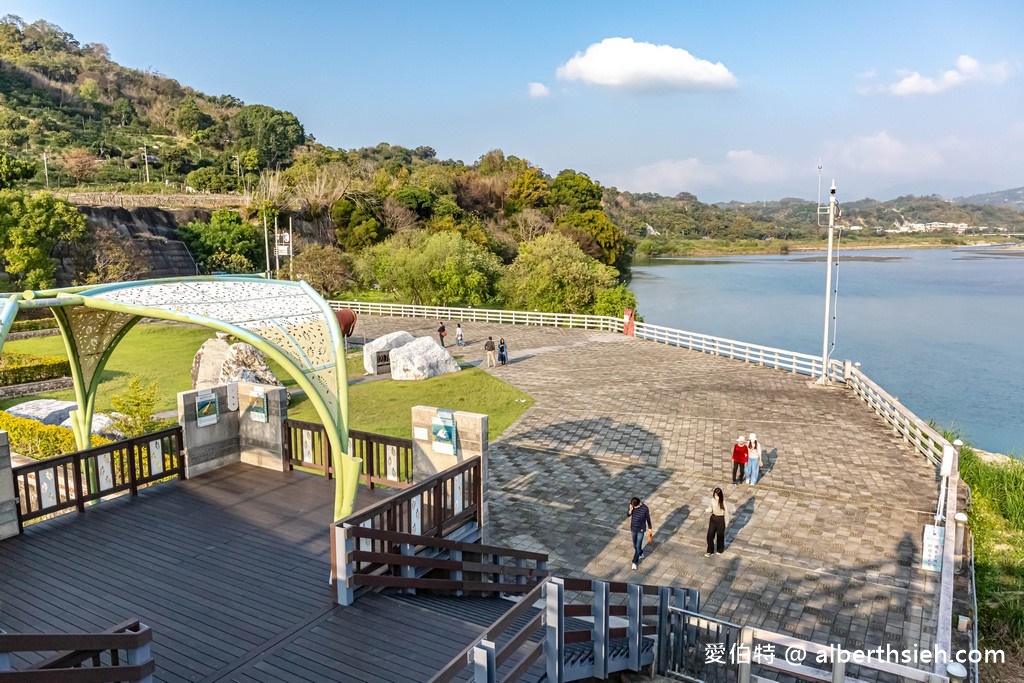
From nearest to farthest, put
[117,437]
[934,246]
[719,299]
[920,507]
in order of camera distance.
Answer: [920,507] → [117,437] → [719,299] → [934,246]

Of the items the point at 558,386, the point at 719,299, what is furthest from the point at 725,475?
the point at 719,299

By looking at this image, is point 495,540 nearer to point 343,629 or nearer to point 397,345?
point 343,629

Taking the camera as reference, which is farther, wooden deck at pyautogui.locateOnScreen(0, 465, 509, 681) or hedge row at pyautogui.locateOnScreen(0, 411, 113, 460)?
hedge row at pyautogui.locateOnScreen(0, 411, 113, 460)

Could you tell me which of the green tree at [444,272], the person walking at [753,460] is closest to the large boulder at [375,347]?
the person walking at [753,460]

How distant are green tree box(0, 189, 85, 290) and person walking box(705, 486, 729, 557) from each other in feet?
117

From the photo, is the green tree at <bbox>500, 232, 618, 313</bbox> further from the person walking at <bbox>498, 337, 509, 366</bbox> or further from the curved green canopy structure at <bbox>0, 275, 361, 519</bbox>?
the curved green canopy structure at <bbox>0, 275, 361, 519</bbox>

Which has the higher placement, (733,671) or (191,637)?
(191,637)

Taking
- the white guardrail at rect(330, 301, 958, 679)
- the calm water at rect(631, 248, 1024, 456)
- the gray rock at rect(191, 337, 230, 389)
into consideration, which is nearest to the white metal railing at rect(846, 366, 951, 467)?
the white guardrail at rect(330, 301, 958, 679)

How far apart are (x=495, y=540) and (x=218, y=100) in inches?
5485

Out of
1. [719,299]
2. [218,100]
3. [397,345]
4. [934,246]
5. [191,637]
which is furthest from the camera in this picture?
[934,246]

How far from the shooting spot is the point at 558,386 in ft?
72.8

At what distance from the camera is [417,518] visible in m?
7.45

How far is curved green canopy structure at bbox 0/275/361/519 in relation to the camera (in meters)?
7.74

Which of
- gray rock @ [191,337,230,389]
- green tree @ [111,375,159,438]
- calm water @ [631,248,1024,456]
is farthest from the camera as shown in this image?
calm water @ [631,248,1024,456]
